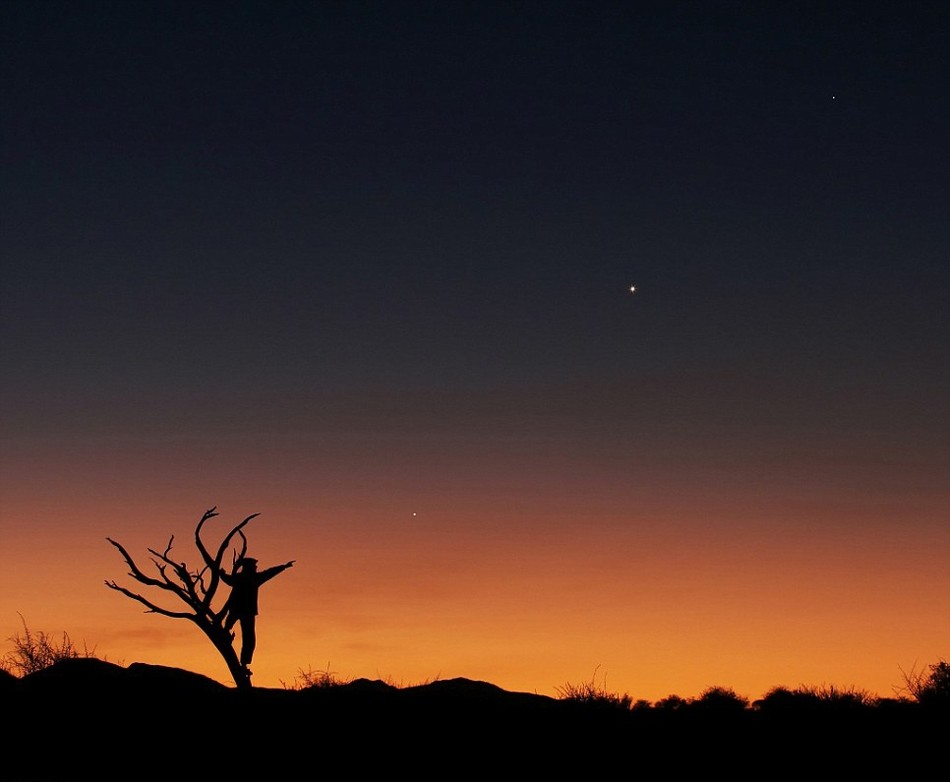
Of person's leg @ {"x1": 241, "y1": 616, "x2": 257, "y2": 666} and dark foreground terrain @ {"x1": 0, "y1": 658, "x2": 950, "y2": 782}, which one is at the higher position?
person's leg @ {"x1": 241, "y1": 616, "x2": 257, "y2": 666}

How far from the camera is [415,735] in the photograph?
21.7m

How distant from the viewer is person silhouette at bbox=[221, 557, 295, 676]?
2747 centimetres

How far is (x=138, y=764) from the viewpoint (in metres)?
21.1

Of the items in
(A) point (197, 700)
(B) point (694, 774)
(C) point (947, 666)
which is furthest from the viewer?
(C) point (947, 666)

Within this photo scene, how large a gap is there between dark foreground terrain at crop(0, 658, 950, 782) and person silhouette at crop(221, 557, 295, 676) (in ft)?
10.4

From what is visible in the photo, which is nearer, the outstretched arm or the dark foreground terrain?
the dark foreground terrain

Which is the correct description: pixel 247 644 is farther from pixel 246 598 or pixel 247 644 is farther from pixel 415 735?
pixel 415 735

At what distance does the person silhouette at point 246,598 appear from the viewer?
27469 mm

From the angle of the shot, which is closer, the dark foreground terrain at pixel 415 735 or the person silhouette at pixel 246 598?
the dark foreground terrain at pixel 415 735

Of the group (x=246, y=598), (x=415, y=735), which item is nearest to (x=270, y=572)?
(x=246, y=598)

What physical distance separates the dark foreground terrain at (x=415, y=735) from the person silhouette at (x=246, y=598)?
3.18 meters

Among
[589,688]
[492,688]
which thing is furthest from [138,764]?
[589,688]

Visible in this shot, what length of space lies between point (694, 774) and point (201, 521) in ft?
45.5

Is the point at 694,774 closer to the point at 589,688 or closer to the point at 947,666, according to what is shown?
the point at 589,688
